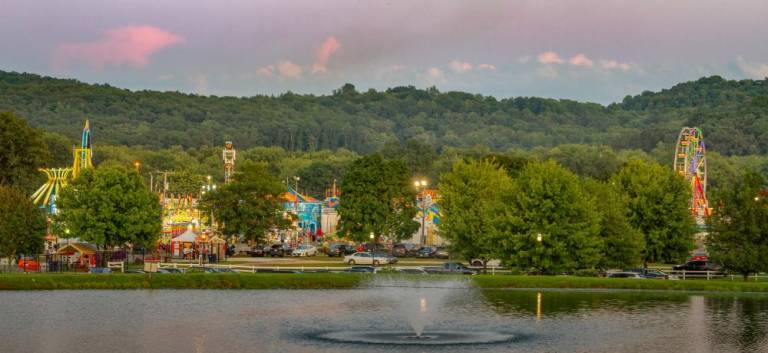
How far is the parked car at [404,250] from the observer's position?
12052cm

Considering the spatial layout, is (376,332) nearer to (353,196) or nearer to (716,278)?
(716,278)

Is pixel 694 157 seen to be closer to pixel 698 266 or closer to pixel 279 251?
pixel 698 266

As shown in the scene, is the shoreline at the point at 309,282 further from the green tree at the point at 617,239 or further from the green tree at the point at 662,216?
the green tree at the point at 662,216

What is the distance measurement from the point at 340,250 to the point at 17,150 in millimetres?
41771

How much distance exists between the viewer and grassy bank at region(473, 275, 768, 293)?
7850cm

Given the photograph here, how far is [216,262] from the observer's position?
102 meters

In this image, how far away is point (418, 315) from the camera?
61188mm

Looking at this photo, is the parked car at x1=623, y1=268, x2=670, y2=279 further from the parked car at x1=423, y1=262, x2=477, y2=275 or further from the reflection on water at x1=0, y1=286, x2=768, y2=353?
the parked car at x1=423, y1=262, x2=477, y2=275

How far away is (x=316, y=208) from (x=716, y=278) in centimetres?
8188

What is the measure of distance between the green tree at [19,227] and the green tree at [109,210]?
255 cm

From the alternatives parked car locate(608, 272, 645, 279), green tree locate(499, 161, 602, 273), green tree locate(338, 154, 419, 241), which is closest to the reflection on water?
green tree locate(499, 161, 602, 273)

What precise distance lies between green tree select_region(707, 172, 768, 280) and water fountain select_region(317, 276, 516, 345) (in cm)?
2142

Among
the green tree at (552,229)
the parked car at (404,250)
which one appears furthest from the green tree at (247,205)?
the green tree at (552,229)

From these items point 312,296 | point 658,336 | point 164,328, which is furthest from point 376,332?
point 312,296
